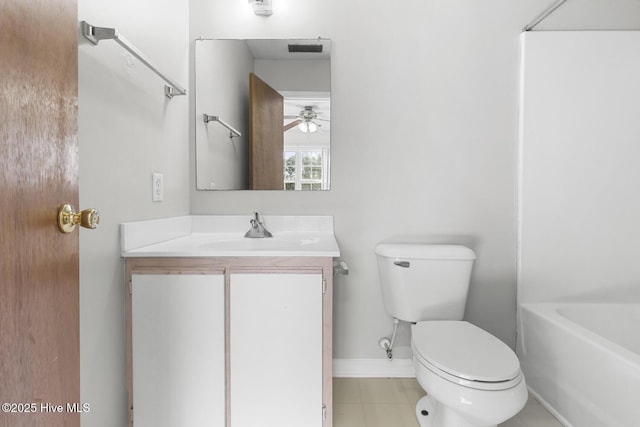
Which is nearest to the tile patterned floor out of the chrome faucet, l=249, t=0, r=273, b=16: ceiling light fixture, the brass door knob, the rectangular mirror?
the chrome faucet

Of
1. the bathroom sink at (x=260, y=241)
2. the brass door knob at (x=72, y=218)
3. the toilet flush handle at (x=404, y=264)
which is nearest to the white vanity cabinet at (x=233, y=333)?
the bathroom sink at (x=260, y=241)

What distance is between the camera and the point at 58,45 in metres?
0.67

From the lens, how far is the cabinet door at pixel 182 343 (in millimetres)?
1268

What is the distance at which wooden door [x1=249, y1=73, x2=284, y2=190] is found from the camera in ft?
6.01

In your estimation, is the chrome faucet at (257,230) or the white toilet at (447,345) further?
the chrome faucet at (257,230)

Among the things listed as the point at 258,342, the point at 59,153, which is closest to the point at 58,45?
the point at 59,153

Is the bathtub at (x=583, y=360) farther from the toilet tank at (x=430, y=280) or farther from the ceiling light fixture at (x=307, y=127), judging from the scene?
the ceiling light fixture at (x=307, y=127)

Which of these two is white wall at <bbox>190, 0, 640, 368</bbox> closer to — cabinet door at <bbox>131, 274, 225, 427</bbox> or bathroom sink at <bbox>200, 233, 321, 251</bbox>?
bathroom sink at <bbox>200, 233, 321, 251</bbox>

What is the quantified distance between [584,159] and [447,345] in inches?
49.0

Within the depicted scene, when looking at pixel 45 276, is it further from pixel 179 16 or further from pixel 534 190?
pixel 534 190

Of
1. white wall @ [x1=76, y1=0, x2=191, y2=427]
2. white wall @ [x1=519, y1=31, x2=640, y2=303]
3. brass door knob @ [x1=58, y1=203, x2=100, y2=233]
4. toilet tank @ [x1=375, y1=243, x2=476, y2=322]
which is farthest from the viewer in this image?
white wall @ [x1=519, y1=31, x2=640, y2=303]

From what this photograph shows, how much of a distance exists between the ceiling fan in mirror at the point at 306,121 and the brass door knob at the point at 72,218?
4.07 feet

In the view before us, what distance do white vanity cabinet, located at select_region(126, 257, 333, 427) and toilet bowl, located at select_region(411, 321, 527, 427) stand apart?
377 millimetres

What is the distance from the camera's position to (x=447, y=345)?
131 cm
